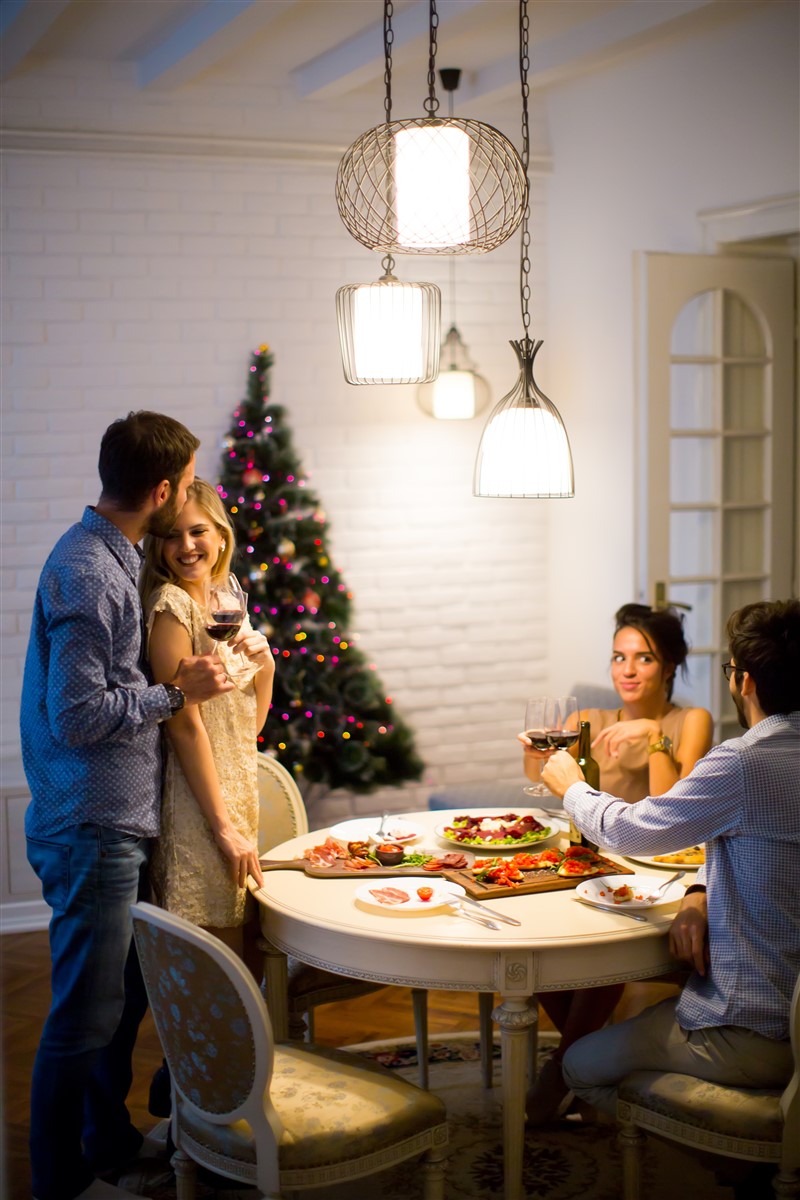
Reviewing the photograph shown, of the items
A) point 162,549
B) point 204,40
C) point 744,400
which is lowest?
point 162,549

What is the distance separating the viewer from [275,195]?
16.0 feet

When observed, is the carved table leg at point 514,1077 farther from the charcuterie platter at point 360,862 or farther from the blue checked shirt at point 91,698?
the blue checked shirt at point 91,698

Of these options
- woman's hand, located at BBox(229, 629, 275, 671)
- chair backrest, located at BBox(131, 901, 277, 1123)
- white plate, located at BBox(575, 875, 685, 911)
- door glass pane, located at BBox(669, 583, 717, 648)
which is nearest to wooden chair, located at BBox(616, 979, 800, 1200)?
white plate, located at BBox(575, 875, 685, 911)

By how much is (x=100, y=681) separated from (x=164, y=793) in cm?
32

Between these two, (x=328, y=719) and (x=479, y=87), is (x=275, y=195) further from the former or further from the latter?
(x=328, y=719)

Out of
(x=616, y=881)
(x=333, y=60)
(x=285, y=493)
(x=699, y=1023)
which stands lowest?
(x=699, y=1023)

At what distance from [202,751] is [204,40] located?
2.61m

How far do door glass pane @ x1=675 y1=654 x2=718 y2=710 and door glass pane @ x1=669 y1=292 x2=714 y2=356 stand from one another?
111cm

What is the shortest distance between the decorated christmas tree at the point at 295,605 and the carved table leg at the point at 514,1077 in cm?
241

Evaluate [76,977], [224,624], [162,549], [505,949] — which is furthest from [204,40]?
[505,949]

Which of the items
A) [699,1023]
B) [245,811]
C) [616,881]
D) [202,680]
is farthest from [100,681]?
[699,1023]

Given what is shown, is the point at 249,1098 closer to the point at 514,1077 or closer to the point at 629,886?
the point at 514,1077

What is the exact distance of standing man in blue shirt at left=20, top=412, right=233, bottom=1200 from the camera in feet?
7.78

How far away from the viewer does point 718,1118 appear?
2.18m
